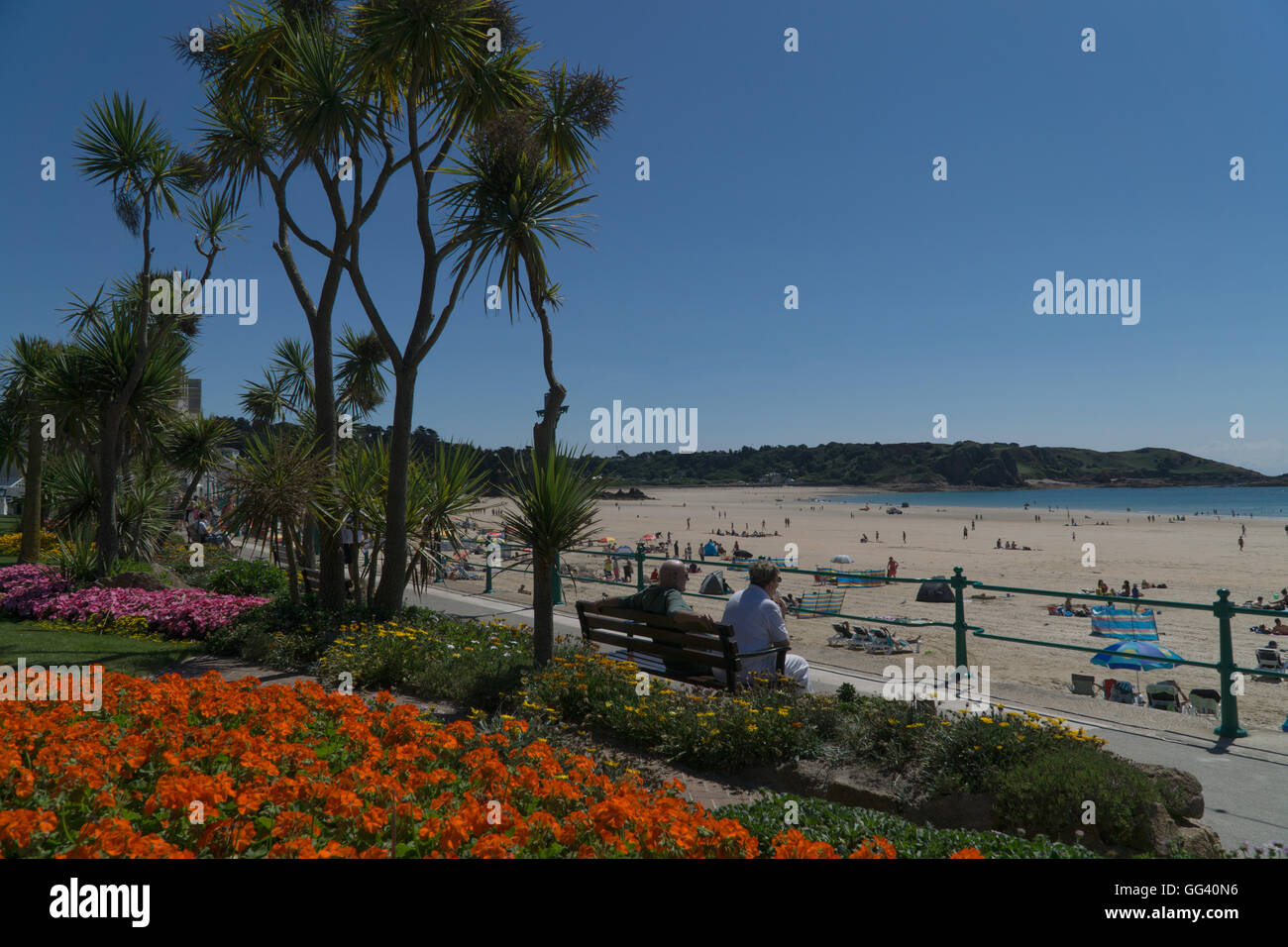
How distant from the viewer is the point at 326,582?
10.3 metres

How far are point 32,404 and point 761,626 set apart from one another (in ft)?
55.2

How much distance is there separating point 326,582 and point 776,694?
22.6ft

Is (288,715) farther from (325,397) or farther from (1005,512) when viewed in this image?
(1005,512)

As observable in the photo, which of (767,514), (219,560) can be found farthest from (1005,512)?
(219,560)

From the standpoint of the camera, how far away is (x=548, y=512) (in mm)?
6770

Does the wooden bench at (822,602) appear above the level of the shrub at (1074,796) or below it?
below

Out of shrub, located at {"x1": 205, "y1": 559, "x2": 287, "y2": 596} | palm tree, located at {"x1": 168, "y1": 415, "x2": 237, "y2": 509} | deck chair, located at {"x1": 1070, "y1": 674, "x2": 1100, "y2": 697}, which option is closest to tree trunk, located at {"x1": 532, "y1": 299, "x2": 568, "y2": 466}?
shrub, located at {"x1": 205, "y1": 559, "x2": 287, "y2": 596}

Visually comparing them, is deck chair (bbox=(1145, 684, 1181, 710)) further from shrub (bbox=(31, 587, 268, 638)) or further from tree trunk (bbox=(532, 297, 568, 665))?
shrub (bbox=(31, 587, 268, 638))

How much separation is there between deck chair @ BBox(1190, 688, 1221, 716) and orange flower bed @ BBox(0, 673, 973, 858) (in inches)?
446

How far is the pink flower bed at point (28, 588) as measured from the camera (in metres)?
11.5

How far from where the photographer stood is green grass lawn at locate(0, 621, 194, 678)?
26.6 ft

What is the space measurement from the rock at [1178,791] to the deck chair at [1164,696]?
9.29 m

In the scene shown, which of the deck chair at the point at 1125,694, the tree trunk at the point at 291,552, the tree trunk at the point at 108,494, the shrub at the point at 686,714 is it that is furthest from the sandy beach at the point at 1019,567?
the tree trunk at the point at 108,494

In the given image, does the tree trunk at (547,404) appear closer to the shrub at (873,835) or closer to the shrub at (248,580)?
the shrub at (873,835)
